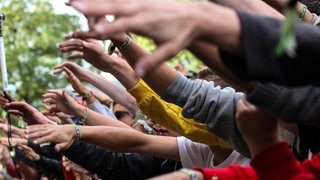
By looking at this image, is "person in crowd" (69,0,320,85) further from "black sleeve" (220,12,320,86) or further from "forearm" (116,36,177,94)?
"forearm" (116,36,177,94)

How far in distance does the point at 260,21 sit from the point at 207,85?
1.06 m

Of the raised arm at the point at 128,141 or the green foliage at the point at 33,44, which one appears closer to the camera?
the raised arm at the point at 128,141

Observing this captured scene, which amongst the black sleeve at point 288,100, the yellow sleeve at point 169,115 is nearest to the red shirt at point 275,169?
the black sleeve at point 288,100

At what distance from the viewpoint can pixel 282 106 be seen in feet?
4.62

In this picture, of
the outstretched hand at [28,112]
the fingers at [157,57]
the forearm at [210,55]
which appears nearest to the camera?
the fingers at [157,57]

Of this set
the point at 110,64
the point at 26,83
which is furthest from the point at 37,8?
the point at 110,64

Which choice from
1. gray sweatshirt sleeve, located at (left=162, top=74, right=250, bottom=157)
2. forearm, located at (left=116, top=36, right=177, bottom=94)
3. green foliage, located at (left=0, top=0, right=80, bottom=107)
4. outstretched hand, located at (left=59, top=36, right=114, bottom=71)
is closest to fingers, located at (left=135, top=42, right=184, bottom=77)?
gray sweatshirt sleeve, located at (left=162, top=74, right=250, bottom=157)

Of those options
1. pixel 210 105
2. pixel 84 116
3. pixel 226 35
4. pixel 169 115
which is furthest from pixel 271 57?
pixel 84 116

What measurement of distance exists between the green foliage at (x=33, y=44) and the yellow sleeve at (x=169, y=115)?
13.2 m

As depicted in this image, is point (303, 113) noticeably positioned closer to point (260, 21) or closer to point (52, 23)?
point (260, 21)

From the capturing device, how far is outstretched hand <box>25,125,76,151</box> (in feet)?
9.47

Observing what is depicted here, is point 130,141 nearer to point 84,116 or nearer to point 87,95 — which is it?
point 84,116

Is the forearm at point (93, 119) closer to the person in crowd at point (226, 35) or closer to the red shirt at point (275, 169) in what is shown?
the red shirt at point (275, 169)

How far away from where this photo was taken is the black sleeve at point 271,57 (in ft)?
3.95
